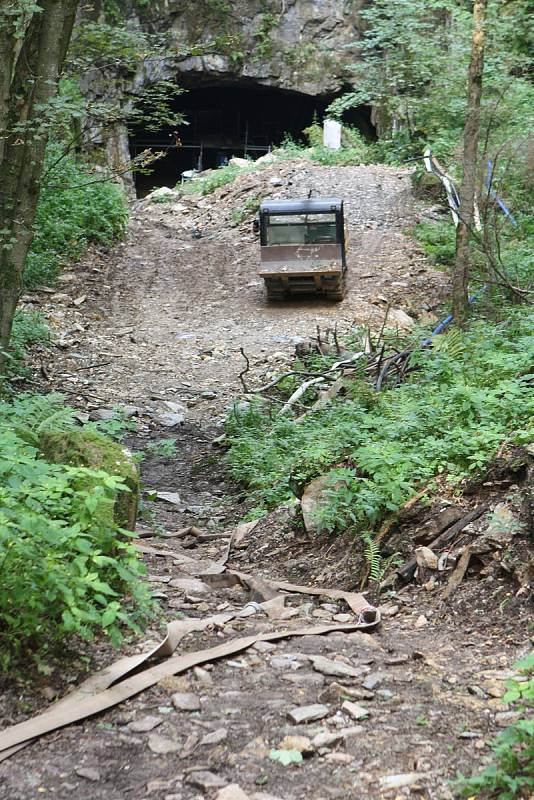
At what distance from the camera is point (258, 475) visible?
8289mm

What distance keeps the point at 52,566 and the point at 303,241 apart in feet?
42.9

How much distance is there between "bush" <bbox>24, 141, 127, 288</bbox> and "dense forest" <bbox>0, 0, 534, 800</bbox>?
8 centimetres

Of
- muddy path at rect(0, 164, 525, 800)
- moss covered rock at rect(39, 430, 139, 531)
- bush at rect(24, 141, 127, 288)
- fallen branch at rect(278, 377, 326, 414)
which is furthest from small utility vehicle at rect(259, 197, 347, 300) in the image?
moss covered rock at rect(39, 430, 139, 531)

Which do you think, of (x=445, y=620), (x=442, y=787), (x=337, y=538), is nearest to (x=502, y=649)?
A: (x=445, y=620)

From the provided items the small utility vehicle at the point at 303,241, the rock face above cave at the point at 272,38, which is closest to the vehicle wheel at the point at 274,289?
the small utility vehicle at the point at 303,241

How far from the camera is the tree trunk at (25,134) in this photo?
26.9 ft

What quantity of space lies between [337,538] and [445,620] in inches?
57.8

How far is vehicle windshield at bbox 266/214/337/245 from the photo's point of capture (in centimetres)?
1577

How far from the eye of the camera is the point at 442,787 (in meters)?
2.75

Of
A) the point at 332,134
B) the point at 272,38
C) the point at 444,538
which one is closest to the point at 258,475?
the point at 444,538

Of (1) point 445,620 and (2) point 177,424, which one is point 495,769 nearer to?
(1) point 445,620

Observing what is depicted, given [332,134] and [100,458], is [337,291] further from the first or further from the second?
[332,134]

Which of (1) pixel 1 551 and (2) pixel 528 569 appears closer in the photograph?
(1) pixel 1 551

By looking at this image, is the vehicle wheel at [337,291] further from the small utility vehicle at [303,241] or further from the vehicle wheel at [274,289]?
the vehicle wheel at [274,289]
